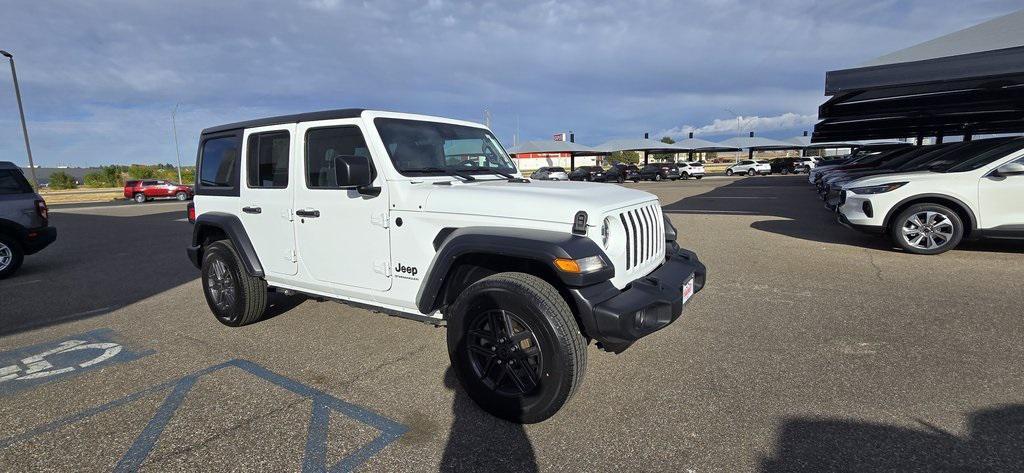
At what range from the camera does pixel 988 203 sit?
6250mm

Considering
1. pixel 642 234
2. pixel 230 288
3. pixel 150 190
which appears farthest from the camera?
pixel 150 190

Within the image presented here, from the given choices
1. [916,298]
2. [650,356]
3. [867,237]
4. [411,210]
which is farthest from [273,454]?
[867,237]

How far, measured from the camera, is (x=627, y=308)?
8.22 feet

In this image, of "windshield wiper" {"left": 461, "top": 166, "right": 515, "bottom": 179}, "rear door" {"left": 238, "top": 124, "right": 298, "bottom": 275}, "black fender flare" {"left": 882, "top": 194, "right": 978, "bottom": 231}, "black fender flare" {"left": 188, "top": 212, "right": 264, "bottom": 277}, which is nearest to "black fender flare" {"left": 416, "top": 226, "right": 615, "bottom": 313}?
"windshield wiper" {"left": 461, "top": 166, "right": 515, "bottom": 179}

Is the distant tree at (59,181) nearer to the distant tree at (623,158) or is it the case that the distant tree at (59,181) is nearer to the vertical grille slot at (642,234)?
the vertical grille slot at (642,234)

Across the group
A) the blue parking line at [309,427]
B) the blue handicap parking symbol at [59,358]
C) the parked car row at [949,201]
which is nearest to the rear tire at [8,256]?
the blue handicap parking symbol at [59,358]

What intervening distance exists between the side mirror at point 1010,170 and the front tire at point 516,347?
23.0 ft

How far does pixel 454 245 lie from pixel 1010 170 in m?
7.47

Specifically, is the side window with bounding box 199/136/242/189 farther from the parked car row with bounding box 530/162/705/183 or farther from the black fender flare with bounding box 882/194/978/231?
the parked car row with bounding box 530/162/705/183

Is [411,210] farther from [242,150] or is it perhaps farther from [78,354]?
[78,354]

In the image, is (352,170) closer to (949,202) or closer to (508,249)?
(508,249)

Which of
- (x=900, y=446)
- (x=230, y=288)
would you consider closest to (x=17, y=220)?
(x=230, y=288)

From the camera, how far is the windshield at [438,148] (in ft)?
11.3

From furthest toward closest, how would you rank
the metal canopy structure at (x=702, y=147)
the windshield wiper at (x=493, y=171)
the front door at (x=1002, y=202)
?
the metal canopy structure at (x=702, y=147)
the front door at (x=1002, y=202)
the windshield wiper at (x=493, y=171)
